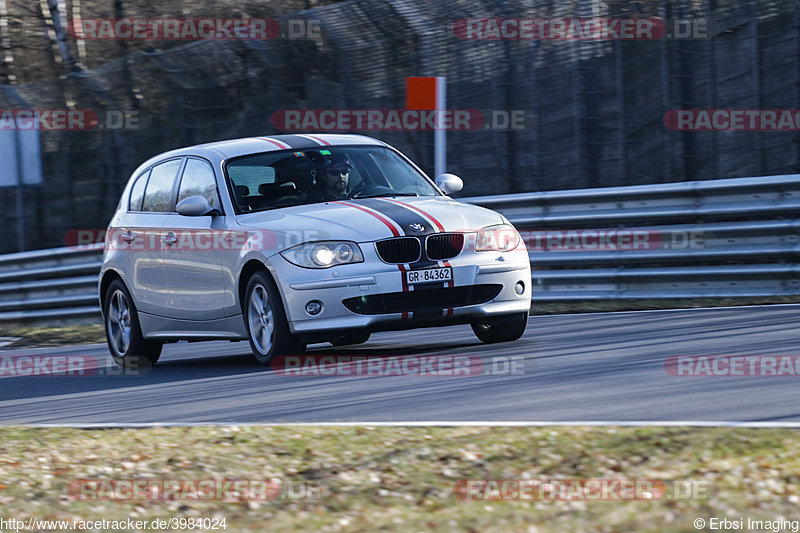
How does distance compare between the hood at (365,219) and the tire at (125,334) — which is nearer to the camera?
the hood at (365,219)

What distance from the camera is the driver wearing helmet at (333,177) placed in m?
11.1

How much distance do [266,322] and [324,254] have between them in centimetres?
75

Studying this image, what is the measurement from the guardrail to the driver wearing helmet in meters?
3.95

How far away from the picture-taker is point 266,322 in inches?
413

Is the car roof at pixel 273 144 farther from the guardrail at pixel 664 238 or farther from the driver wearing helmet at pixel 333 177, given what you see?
the guardrail at pixel 664 238

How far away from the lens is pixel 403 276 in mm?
10133

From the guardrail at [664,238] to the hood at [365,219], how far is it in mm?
3658

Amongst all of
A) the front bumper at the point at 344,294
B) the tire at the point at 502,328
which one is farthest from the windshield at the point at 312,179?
the tire at the point at 502,328

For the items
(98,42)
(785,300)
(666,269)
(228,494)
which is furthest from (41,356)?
(98,42)

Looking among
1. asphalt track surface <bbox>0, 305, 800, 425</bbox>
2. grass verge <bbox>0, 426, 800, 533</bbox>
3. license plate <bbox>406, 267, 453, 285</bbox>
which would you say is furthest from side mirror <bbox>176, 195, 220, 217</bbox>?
grass verge <bbox>0, 426, 800, 533</bbox>

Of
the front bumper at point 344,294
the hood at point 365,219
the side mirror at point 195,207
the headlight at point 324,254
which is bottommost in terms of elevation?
the front bumper at point 344,294

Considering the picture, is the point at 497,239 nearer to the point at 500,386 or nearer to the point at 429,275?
the point at 429,275

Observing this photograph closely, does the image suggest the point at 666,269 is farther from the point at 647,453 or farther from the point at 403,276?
the point at 647,453

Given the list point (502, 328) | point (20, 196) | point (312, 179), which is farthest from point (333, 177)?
point (20, 196)
